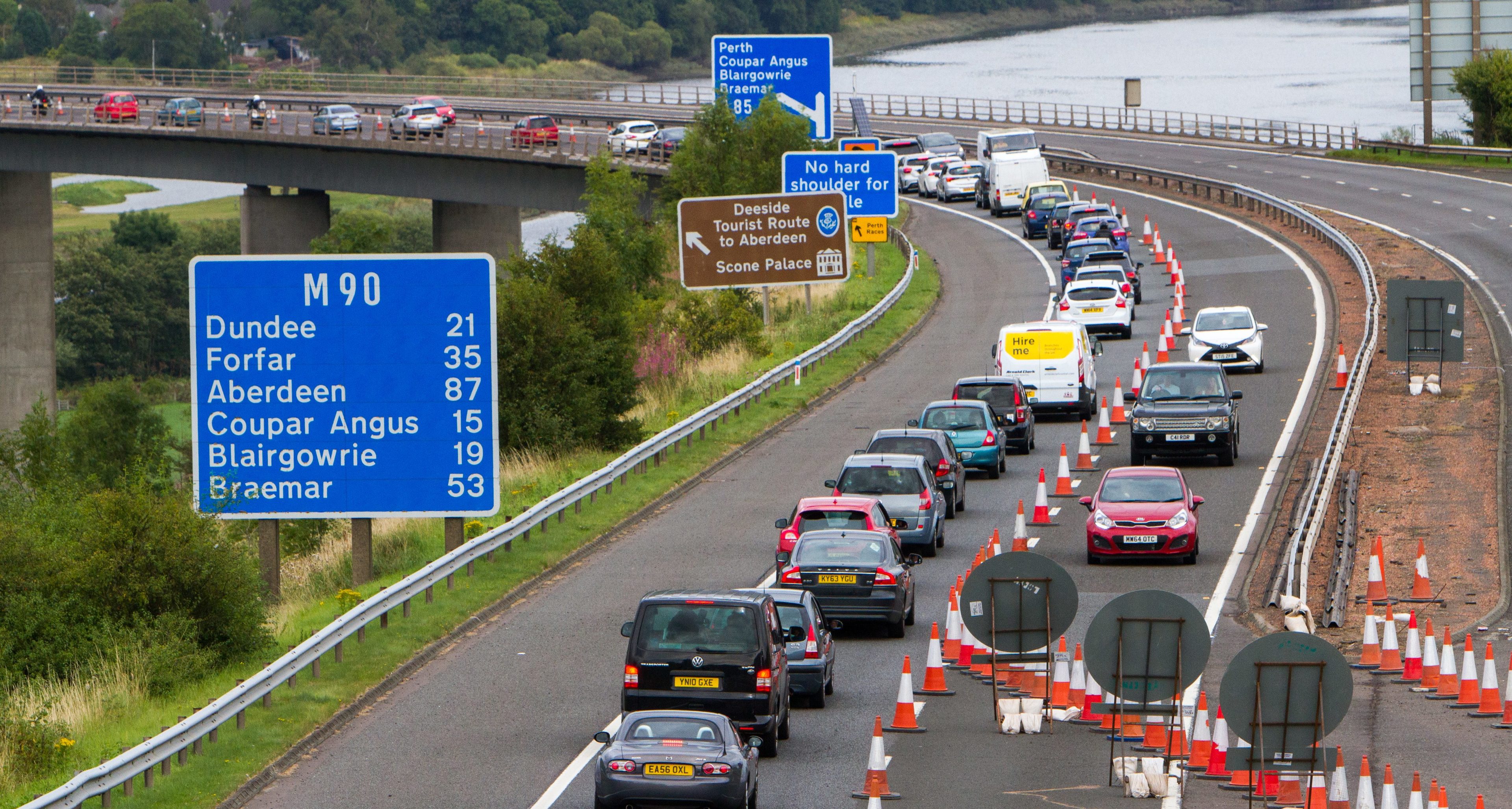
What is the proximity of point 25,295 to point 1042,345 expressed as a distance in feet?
196

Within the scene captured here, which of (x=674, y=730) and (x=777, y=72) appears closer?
(x=674, y=730)

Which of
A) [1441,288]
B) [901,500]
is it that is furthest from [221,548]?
[1441,288]

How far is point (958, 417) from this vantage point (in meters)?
31.1

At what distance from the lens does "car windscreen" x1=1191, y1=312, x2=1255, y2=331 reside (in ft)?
133

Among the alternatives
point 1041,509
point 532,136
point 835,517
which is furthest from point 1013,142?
point 835,517

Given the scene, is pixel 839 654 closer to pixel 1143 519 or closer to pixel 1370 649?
pixel 1370 649

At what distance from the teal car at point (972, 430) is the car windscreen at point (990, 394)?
5.45ft

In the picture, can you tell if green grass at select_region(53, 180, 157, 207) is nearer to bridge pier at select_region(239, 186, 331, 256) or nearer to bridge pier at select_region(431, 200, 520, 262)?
bridge pier at select_region(239, 186, 331, 256)

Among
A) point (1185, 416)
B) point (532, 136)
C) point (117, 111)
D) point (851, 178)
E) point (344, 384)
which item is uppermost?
point (117, 111)

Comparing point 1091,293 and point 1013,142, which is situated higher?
point 1013,142

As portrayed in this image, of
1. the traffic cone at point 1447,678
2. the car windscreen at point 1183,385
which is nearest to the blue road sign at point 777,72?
the car windscreen at point 1183,385

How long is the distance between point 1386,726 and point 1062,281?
37.1 m

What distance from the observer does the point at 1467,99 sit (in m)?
79.5

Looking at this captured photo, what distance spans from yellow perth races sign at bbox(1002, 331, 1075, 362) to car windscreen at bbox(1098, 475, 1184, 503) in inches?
428
